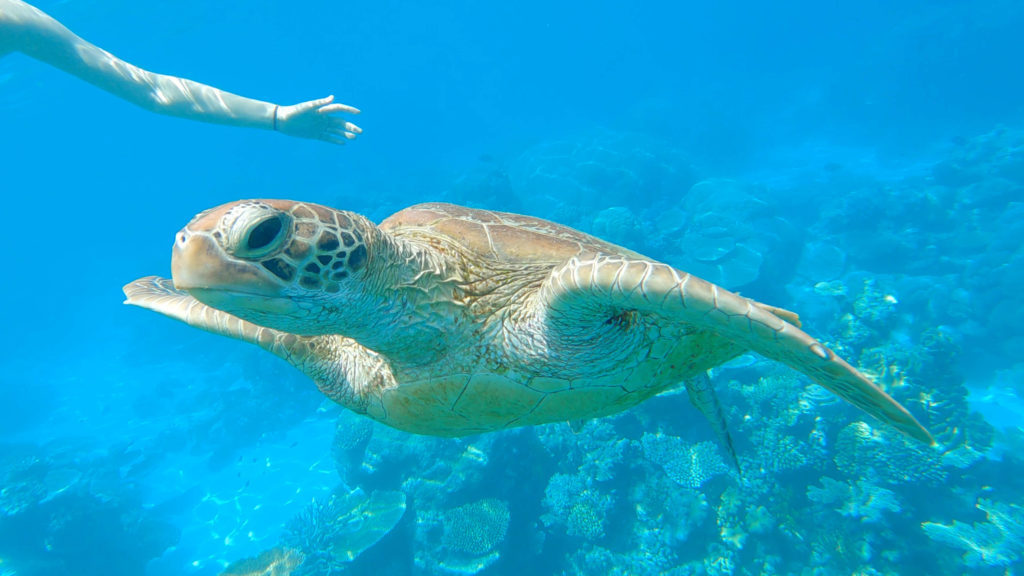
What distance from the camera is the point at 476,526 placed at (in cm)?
599

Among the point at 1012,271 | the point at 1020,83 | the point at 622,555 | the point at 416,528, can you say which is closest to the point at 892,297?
the point at 1012,271

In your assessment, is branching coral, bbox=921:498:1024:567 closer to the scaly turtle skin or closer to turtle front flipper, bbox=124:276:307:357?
the scaly turtle skin

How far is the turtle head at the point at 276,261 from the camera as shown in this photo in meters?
1.22

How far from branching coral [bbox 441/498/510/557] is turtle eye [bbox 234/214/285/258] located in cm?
567

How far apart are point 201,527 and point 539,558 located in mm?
8295

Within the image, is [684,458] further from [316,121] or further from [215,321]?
[316,121]

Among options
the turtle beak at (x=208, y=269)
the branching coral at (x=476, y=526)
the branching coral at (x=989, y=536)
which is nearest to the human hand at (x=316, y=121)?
the turtle beak at (x=208, y=269)

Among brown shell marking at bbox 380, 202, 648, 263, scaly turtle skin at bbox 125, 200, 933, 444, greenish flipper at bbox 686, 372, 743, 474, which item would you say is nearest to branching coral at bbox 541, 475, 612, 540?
greenish flipper at bbox 686, 372, 743, 474

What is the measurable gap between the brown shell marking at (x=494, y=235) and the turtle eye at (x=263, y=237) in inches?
38.2

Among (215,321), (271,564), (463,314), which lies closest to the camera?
(463,314)

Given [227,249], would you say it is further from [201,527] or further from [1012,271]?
[1012,271]

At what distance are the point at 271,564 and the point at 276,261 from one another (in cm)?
786

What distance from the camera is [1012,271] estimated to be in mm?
10516

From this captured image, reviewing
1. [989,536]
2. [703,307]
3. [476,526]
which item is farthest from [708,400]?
[989,536]
